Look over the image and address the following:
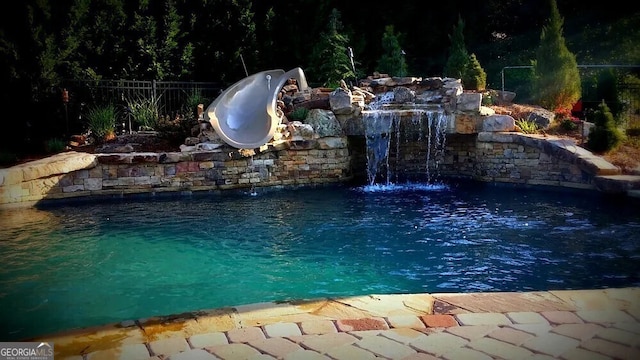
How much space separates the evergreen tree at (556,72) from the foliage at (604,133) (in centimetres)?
244

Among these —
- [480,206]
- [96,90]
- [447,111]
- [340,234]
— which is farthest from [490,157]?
[96,90]

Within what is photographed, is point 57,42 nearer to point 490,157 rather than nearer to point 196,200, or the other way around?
point 196,200

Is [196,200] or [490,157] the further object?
[490,157]

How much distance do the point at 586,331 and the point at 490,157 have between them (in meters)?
7.39

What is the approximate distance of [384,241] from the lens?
651 centimetres

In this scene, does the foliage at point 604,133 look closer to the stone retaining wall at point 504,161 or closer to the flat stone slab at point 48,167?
the stone retaining wall at point 504,161

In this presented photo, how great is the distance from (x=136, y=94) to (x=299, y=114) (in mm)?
4441

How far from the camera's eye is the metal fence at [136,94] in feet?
38.5

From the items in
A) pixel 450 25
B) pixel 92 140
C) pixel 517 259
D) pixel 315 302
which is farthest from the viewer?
pixel 450 25

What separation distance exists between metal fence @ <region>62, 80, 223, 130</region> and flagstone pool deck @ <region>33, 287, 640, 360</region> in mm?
9250

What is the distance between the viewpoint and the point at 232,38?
1466cm

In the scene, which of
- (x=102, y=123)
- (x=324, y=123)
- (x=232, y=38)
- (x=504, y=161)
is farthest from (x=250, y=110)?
(x=504, y=161)

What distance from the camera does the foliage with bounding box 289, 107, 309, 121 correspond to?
34.8 ft

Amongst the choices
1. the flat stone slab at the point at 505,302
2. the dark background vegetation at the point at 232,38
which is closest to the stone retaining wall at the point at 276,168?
the dark background vegetation at the point at 232,38
